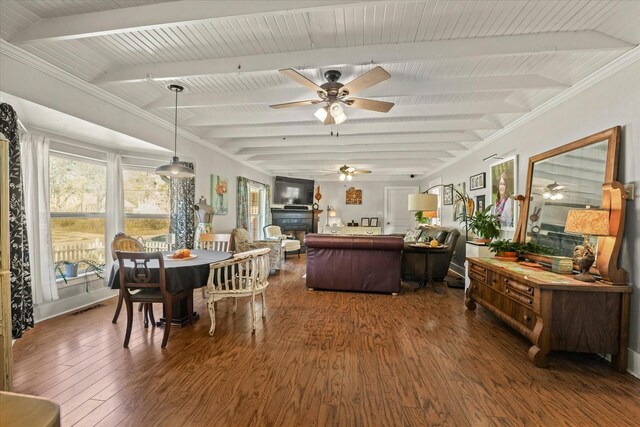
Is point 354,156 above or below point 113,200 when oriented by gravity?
above

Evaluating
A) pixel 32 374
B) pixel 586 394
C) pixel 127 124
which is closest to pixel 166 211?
pixel 127 124

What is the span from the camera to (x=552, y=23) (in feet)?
6.95

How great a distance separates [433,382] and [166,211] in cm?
464

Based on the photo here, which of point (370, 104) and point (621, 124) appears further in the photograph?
point (370, 104)

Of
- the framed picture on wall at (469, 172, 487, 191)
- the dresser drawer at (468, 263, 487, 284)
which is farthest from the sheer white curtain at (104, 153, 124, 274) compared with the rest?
the framed picture on wall at (469, 172, 487, 191)

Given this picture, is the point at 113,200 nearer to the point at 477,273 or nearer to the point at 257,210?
the point at 257,210

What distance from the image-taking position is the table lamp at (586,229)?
7.37 feet

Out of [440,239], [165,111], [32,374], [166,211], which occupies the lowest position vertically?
[32,374]

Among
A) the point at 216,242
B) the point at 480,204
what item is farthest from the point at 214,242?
the point at 480,204

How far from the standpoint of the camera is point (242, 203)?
6.62 meters

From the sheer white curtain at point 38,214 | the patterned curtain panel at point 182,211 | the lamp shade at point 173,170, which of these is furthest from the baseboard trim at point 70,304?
the lamp shade at point 173,170

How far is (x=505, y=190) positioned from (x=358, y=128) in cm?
232

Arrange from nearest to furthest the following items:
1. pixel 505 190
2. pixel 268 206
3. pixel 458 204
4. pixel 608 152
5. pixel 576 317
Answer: pixel 576 317 → pixel 608 152 → pixel 505 190 → pixel 458 204 → pixel 268 206

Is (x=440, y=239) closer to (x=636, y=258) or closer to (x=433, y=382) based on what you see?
(x=636, y=258)
